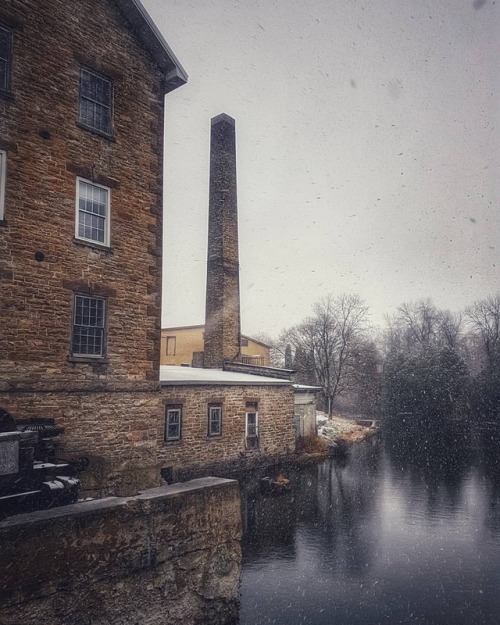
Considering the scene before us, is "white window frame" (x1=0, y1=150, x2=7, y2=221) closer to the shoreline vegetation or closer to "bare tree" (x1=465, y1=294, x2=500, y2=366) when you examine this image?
the shoreline vegetation

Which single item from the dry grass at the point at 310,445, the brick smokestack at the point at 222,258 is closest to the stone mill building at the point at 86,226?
the brick smokestack at the point at 222,258

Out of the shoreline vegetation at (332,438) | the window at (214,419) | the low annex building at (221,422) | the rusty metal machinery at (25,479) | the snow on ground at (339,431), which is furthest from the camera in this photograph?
the snow on ground at (339,431)

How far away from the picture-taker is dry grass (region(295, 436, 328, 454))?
22.8 meters

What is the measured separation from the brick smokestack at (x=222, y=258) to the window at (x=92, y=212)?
45.8 feet

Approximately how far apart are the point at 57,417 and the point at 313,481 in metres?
11.4

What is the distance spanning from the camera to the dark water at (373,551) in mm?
7902

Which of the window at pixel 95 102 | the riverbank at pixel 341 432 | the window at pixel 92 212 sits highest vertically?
the window at pixel 95 102

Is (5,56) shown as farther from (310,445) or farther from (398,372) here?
(398,372)

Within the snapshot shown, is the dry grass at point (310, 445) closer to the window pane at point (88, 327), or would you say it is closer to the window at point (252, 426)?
the window at point (252, 426)

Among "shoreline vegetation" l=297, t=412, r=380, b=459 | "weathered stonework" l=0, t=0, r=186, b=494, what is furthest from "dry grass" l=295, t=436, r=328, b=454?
"weathered stonework" l=0, t=0, r=186, b=494

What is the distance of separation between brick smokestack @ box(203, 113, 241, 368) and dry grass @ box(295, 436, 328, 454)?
5530 millimetres

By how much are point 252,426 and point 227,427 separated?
5.70ft

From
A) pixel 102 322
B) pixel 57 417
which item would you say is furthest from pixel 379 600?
pixel 102 322

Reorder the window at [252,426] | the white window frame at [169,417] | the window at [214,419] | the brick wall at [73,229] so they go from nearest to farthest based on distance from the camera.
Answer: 1. the brick wall at [73,229]
2. the white window frame at [169,417]
3. the window at [214,419]
4. the window at [252,426]
